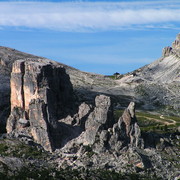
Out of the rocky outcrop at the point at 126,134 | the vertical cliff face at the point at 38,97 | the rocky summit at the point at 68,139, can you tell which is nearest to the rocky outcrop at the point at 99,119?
the rocky summit at the point at 68,139

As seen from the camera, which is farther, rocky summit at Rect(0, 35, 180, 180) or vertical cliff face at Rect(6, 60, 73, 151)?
vertical cliff face at Rect(6, 60, 73, 151)

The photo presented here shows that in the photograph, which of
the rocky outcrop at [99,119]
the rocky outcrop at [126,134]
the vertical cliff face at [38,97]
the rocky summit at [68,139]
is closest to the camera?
the rocky summit at [68,139]

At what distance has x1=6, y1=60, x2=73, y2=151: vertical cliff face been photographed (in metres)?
106

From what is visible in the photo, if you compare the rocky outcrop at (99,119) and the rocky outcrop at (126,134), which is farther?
the rocky outcrop at (99,119)

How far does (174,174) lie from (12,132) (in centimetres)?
3369

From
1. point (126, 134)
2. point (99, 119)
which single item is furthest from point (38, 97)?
point (126, 134)

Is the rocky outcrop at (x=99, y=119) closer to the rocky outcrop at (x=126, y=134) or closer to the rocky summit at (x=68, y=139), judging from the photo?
the rocky summit at (x=68, y=139)

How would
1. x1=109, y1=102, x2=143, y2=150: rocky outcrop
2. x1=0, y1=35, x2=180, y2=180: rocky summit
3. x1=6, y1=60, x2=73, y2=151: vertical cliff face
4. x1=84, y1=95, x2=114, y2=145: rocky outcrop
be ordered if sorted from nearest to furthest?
x1=0, y1=35, x2=180, y2=180: rocky summit
x1=109, y1=102, x2=143, y2=150: rocky outcrop
x1=84, y1=95, x2=114, y2=145: rocky outcrop
x1=6, y1=60, x2=73, y2=151: vertical cliff face

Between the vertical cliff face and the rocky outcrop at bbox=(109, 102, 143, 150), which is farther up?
the vertical cliff face

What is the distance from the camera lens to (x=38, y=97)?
113812 mm

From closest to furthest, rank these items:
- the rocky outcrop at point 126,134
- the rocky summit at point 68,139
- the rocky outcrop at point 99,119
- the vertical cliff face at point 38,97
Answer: the rocky summit at point 68,139 < the rocky outcrop at point 126,134 < the rocky outcrop at point 99,119 < the vertical cliff face at point 38,97

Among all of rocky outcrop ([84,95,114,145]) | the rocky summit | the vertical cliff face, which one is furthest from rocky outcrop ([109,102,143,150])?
the vertical cliff face

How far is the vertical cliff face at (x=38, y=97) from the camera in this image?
106500 mm

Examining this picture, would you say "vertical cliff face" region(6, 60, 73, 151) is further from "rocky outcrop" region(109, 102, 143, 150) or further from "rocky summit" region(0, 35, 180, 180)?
"rocky outcrop" region(109, 102, 143, 150)
